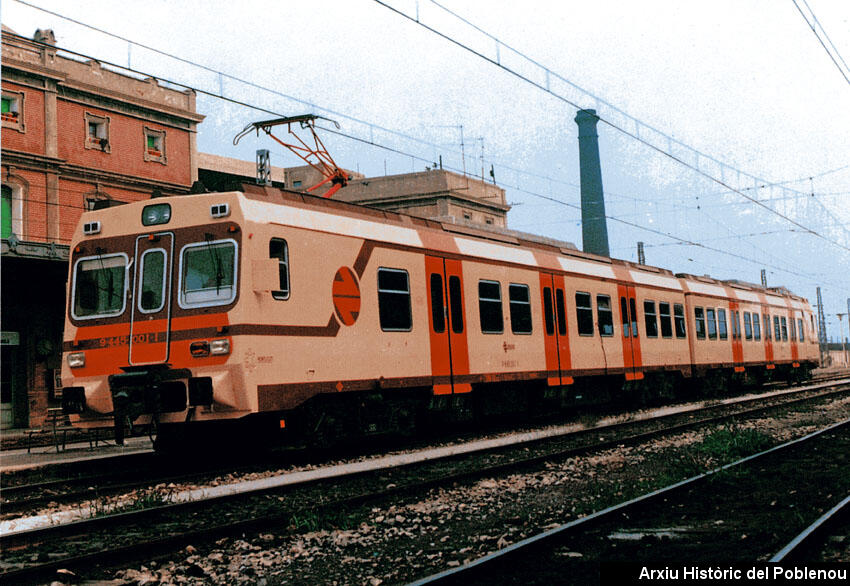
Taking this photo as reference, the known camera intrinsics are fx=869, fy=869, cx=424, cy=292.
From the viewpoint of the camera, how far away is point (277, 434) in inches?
436

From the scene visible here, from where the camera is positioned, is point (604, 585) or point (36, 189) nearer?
point (604, 585)

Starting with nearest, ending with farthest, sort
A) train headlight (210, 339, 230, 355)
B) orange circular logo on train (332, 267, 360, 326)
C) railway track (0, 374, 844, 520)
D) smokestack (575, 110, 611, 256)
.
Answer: railway track (0, 374, 844, 520), train headlight (210, 339, 230, 355), orange circular logo on train (332, 267, 360, 326), smokestack (575, 110, 611, 256)

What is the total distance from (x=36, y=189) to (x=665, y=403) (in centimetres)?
1950

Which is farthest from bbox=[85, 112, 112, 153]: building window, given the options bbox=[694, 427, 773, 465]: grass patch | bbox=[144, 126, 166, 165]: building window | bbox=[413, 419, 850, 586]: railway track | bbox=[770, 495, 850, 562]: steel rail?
bbox=[770, 495, 850, 562]: steel rail

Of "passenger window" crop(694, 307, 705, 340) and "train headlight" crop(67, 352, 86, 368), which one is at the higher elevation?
"passenger window" crop(694, 307, 705, 340)

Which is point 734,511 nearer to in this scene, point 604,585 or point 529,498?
point 529,498

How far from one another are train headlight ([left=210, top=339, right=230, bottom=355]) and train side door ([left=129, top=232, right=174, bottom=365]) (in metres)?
0.65

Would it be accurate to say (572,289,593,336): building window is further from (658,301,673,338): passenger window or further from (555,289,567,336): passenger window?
(658,301,673,338): passenger window

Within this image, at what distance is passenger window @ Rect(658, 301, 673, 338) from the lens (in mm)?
20328

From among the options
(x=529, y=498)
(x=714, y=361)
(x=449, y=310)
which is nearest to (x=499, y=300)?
(x=449, y=310)

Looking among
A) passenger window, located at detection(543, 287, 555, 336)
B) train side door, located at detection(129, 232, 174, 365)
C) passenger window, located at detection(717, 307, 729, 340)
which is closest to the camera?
train side door, located at detection(129, 232, 174, 365)

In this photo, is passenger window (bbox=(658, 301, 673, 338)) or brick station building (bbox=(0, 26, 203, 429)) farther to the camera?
brick station building (bbox=(0, 26, 203, 429))

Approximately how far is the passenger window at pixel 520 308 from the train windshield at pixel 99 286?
21.5 ft

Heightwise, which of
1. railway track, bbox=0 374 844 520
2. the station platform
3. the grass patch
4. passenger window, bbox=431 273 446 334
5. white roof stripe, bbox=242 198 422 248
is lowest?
the grass patch
